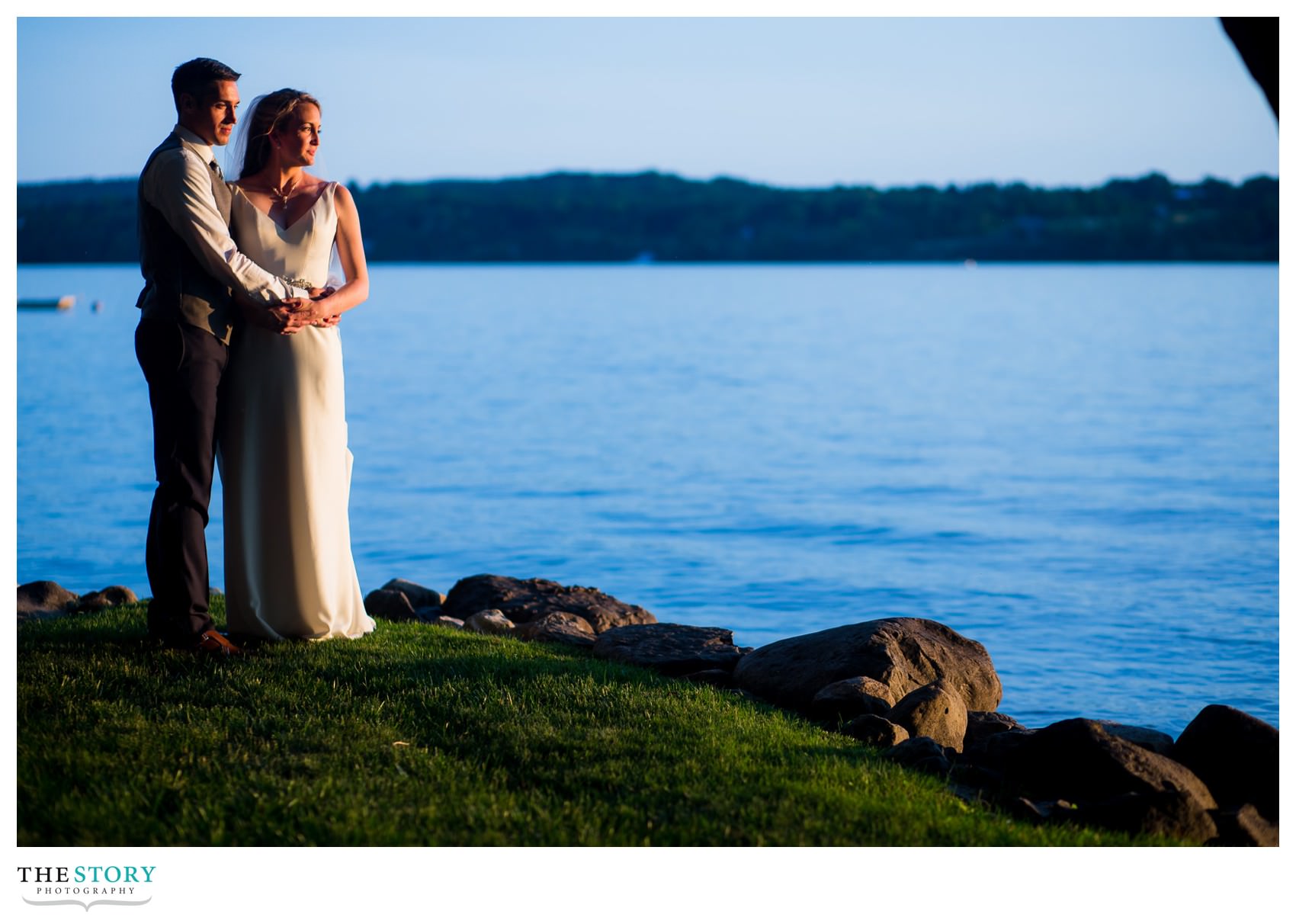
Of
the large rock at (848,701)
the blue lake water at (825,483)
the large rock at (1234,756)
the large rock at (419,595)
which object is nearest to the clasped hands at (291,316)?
the large rock at (848,701)

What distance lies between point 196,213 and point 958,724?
15.7 feet

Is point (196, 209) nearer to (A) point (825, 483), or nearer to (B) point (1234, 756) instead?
(B) point (1234, 756)

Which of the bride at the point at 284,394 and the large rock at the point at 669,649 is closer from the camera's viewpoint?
the bride at the point at 284,394

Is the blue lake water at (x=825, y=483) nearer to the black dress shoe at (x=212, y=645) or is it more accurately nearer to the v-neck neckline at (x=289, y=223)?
the black dress shoe at (x=212, y=645)

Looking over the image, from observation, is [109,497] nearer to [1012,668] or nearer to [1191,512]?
[1012,668]

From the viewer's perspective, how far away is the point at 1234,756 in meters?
6.21

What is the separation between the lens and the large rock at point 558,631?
348 inches

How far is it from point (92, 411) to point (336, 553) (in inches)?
1030

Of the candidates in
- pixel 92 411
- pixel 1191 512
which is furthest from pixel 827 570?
pixel 92 411

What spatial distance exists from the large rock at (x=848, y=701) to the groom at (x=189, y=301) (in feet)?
11.0

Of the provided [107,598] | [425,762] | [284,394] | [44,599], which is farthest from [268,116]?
[44,599]

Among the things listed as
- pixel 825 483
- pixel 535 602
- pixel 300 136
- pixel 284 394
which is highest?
pixel 300 136

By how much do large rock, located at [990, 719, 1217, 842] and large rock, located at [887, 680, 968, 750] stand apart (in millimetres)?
714

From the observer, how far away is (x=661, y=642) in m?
8.38
